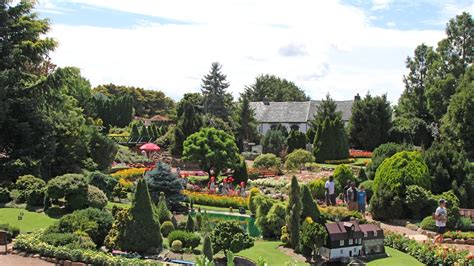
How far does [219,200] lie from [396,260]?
12460 millimetres

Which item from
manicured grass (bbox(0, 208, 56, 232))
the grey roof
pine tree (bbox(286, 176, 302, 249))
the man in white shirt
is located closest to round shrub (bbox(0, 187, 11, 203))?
manicured grass (bbox(0, 208, 56, 232))

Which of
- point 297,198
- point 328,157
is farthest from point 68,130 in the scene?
point 328,157

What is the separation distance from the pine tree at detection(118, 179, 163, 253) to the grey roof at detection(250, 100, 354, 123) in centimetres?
5183

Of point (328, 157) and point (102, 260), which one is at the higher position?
point (328, 157)

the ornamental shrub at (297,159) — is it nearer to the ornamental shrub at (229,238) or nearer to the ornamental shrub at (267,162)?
the ornamental shrub at (267,162)

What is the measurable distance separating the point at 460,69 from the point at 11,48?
130ft

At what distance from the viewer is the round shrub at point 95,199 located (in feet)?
68.2

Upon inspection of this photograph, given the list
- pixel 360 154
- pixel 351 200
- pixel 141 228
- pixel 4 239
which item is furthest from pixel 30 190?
pixel 360 154

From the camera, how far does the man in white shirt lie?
84.6 feet

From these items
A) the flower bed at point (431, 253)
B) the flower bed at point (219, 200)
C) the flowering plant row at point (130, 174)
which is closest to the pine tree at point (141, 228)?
the flower bed at point (431, 253)

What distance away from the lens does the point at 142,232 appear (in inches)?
664

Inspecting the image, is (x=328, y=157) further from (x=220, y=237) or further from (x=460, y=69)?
(x=220, y=237)

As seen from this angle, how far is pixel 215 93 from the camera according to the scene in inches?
2598

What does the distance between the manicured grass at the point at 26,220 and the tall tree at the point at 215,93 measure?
41.2m
